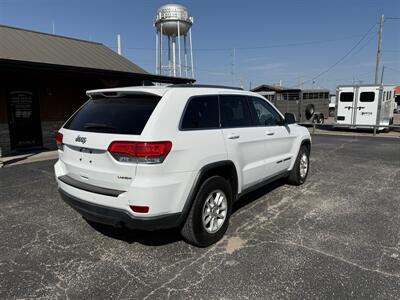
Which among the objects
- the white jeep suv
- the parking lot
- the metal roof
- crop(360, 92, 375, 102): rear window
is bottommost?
the parking lot

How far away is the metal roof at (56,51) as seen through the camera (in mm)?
10945

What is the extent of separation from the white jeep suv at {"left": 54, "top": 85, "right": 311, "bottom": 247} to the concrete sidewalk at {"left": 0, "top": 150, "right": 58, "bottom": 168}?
6008 mm

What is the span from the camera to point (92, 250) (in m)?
3.41

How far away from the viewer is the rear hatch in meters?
2.83

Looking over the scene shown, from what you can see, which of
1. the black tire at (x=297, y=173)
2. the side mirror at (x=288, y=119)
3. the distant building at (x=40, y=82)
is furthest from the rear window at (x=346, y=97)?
the side mirror at (x=288, y=119)

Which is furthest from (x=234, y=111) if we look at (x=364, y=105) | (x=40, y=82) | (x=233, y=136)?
(x=364, y=105)

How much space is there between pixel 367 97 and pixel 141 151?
54.0 feet

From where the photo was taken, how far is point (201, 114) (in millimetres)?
3355

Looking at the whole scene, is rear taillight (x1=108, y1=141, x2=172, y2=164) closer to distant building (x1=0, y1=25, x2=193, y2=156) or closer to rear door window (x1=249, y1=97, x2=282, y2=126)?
rear door window (x1=249, y1=97, x2=282, y2=126)

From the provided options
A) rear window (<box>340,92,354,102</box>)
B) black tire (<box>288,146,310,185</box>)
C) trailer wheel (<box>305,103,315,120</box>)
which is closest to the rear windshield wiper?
black tire (<box>288,146,310,185</box>)

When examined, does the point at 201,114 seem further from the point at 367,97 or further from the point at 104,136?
the point at 367,97

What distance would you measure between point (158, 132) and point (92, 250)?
1682 mm

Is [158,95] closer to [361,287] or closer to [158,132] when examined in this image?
[158,132]

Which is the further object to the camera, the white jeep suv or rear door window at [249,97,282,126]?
rear door window at [249,97,282,126]
